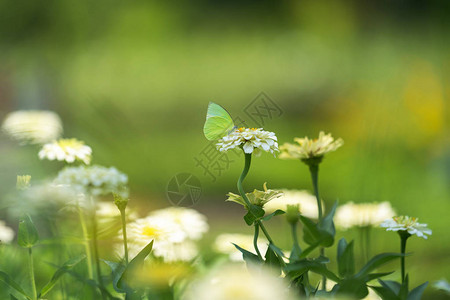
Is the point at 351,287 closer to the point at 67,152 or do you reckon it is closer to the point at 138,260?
the point at 138,260

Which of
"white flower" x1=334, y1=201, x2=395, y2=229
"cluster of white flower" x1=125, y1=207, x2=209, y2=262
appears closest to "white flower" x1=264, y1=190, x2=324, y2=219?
"white flower" x1=334, y1=201, x2=395, y2=229

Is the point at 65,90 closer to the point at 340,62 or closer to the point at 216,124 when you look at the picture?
the point at 340,62

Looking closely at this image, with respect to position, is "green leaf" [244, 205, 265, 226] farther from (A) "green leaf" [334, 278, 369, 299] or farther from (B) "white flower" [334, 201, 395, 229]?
(B) "white flower" [334, 201, 395, 229]

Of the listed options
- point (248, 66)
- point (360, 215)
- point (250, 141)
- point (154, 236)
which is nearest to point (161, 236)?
point (154, 236)

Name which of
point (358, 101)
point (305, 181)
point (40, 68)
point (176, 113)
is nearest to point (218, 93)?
point (176, 113)

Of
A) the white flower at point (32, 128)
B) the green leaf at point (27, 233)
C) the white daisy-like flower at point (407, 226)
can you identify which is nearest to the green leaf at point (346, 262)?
the white daisy-like flower at point (407, 226)

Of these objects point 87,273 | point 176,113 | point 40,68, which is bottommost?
point 176,113
